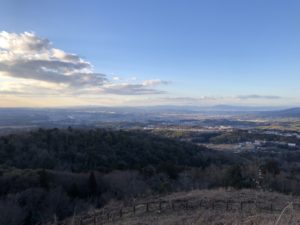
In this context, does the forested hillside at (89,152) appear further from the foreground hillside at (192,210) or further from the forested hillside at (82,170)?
the foreground hillside at (192,210)

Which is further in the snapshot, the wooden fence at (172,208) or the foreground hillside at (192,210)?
the wooden fence at (172,208)

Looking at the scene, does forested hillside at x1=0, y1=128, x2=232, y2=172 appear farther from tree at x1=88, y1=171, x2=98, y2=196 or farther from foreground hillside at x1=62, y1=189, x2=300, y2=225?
foreground hillside at x1=62, y1=189, x2=300, y2=225

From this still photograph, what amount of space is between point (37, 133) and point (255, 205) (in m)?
45.5

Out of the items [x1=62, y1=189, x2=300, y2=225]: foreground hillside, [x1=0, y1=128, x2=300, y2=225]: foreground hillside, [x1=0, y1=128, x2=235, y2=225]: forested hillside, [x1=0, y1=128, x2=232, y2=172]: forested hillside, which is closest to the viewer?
[x1=62, y1=189, x2=300, y2=225]: foreground hillside

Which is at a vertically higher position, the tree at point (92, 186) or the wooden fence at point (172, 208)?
the wooden fence at point (172, 208)

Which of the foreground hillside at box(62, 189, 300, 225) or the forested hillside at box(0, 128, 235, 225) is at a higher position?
the foreground hillside at box(62, 189, 300, 225)

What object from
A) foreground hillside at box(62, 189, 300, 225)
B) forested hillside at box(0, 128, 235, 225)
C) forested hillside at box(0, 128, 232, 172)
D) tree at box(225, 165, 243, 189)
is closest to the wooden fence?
foreground hillside at box(62, 189, 300, 225)

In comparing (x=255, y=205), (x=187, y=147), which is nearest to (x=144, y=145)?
(x=187, y=147)

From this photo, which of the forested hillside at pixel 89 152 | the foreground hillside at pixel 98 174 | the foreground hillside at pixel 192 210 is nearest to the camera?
the foreground hillside at pixel 192 210

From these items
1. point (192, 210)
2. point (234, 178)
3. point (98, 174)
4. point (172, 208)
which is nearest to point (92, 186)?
point (98, 174)

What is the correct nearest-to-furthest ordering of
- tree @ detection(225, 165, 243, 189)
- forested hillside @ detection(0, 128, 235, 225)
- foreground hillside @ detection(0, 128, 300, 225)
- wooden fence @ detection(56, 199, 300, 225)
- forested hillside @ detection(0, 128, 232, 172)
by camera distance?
wooden fence @ detection(56, 199, 300, 225)
foreground hillside @ detection(0, 128, 300, 225)
forested hillside @ detection(0, 128, 235, 225)
tree @ detection(225, 165, 243, 189)
forested hillside @ detection(0, 128, 232, 172)

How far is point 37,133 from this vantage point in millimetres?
57375

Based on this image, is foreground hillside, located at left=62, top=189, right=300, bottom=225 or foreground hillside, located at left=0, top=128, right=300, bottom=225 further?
foreground hillside, located at left=0, top=128, right=300, bottom=225

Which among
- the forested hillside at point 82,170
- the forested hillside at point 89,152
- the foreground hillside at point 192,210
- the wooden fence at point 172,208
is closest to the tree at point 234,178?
the forested hillside at point 82,170
